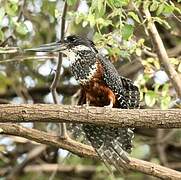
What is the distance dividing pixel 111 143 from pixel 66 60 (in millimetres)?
510

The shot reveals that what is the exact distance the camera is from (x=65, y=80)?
15.2 feet

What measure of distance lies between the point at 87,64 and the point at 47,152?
2037mm

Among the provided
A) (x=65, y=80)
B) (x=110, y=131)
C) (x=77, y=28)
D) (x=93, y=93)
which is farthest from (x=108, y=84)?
(x=65, y=80)

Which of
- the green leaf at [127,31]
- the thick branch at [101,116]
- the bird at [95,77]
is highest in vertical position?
the green leaf at [127,31]

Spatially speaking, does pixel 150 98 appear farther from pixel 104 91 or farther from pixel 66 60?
pixel 66 60

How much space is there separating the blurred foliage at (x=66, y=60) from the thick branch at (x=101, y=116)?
0.30m

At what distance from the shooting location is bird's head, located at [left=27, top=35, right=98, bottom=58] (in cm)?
282

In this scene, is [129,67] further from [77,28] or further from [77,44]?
[77,44]

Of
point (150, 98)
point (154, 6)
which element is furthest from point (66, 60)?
point (154, 6)

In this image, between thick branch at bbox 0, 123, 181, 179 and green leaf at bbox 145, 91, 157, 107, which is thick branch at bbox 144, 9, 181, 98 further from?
thick branch at bbox 0, 123, 181, 179

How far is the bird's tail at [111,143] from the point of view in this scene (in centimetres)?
309

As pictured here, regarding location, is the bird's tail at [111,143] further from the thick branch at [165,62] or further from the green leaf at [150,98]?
the thick branch at [165,62]

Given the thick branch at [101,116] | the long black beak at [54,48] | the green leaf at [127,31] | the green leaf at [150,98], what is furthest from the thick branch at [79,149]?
the green leaf at [127,31]

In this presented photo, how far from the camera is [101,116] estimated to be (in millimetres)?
2549
